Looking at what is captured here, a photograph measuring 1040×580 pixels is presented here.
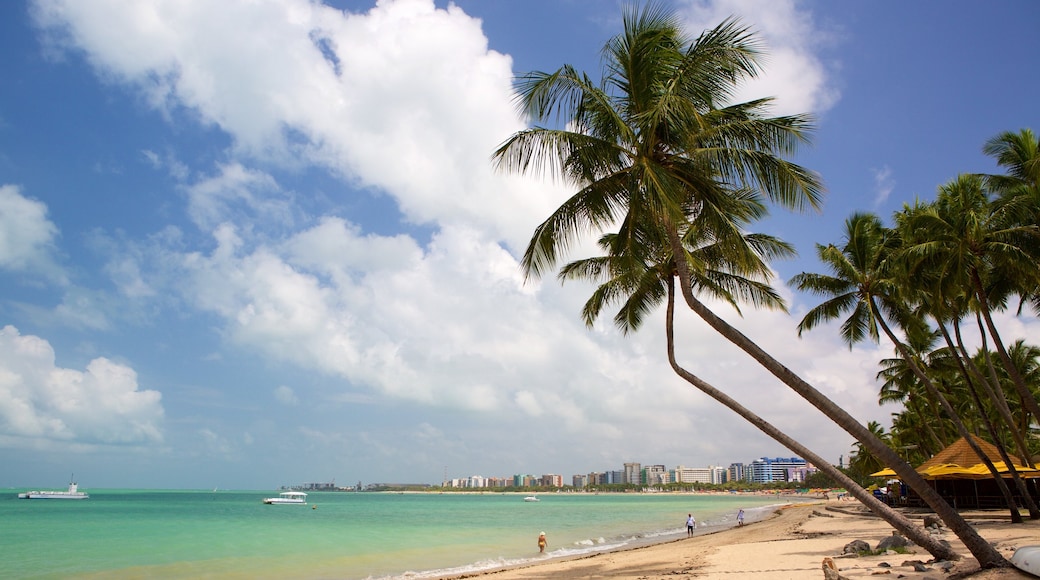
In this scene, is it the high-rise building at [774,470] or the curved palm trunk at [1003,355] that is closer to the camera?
the curved palm trunk at [1003,355]

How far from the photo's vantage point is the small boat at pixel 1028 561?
574 centimetres

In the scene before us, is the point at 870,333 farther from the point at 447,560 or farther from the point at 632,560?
the point at 447,560

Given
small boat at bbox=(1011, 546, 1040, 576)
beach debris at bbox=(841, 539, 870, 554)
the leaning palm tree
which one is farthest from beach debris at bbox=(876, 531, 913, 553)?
small boat at bbox=(1011, 546, 1040, 576)

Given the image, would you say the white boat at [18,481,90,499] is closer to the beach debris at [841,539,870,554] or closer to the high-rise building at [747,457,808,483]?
the beach debris at [841,539,870,554]

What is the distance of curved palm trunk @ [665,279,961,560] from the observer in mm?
8141

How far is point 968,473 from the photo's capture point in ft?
68.7

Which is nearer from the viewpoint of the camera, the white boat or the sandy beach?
the sandy beach

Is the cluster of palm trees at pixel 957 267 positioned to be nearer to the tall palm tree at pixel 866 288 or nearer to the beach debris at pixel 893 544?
the tall palm tree at pixel 866 288

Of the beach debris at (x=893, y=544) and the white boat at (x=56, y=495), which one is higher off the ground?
the beach debris at (x=893, y=544)

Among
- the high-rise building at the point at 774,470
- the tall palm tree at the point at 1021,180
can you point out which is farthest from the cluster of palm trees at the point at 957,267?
the high-rise building at the point at 774,470

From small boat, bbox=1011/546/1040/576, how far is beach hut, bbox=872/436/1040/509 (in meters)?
14.4

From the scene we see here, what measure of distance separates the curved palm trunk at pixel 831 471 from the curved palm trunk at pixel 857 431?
1.63ft

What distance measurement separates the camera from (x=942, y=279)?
13.6 m

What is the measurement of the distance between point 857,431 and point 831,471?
1427mm
